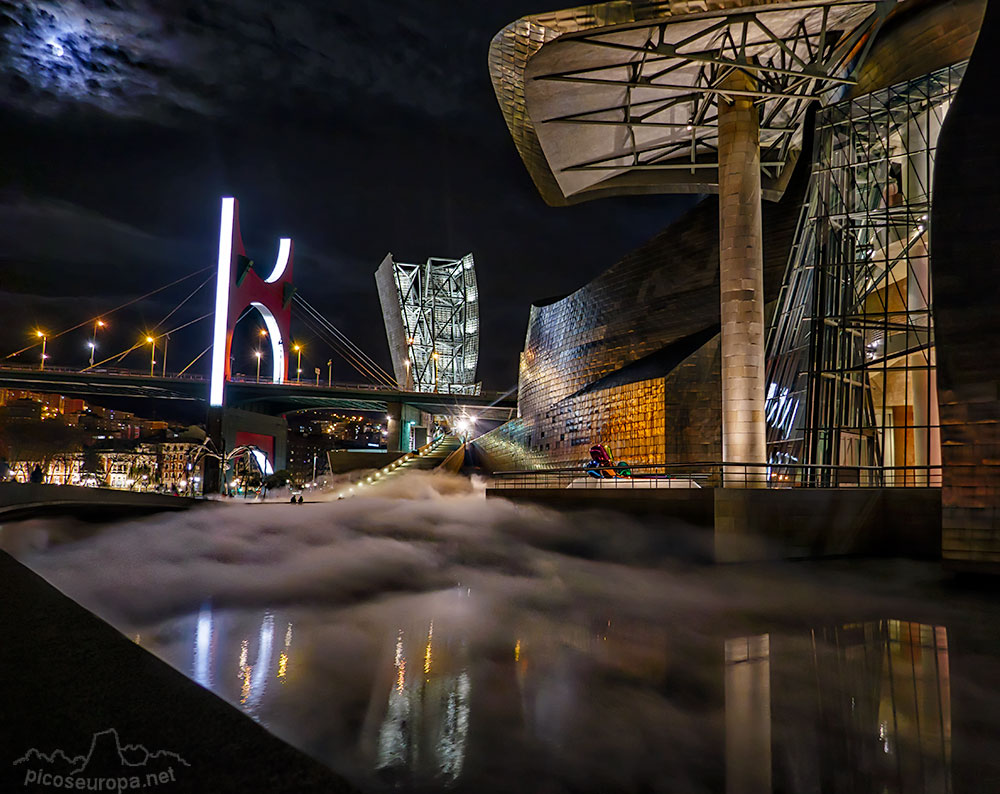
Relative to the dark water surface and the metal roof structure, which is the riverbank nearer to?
the dark water surface

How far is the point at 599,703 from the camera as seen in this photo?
14.9 ft

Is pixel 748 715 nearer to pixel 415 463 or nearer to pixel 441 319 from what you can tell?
pixel 415 463

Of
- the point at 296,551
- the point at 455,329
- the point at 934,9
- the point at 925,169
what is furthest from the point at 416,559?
the point at 455,329

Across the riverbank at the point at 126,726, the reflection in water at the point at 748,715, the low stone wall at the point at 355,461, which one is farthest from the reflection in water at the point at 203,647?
the low stone wall at the point at 355,461

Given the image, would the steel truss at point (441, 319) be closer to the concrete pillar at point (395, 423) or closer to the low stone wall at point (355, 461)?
the concrete pillar at point (395, 423)

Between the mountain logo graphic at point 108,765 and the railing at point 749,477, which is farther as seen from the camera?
the railing at point 749,477

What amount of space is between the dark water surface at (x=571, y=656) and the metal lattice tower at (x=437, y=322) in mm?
77397

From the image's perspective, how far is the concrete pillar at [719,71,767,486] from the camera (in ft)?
45.9

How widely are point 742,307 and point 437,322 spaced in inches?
3098

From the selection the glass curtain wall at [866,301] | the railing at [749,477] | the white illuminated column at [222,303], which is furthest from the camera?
the white illuminated column at [222,303]

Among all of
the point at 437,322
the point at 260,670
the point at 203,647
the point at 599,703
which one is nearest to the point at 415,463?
the point at 203,647

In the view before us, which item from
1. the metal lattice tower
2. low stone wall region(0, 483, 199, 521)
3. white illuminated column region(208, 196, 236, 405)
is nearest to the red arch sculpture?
white illuminated column region(208, 196, 236, 405)

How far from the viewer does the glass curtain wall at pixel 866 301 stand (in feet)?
55.5

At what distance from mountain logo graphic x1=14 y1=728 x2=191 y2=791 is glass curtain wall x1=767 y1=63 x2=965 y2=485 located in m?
16.2
